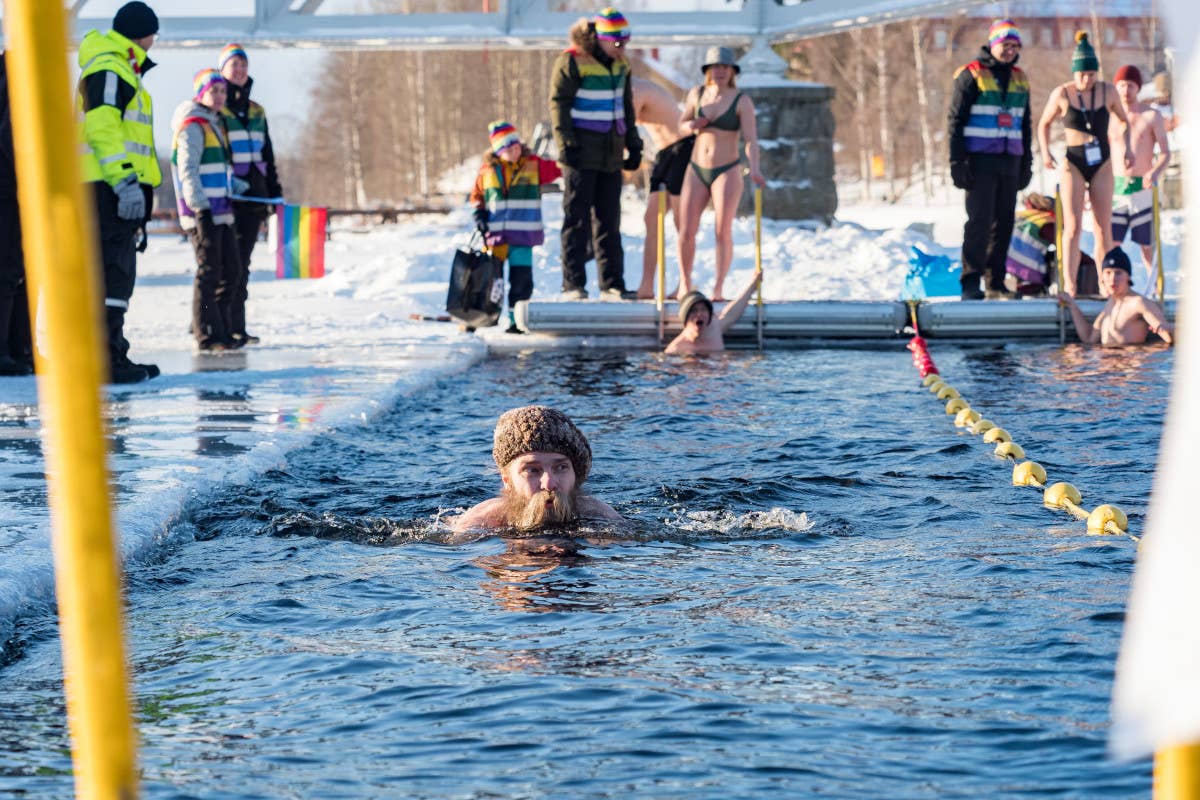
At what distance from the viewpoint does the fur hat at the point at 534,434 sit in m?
6.19

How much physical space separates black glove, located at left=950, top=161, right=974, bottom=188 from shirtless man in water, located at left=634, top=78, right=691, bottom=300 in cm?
205

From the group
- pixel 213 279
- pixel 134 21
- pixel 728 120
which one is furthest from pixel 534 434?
pixel 728 120

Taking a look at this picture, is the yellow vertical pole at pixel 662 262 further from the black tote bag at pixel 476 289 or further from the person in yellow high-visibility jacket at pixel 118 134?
the person in yellow high-visibility jacket at pixel 118 134

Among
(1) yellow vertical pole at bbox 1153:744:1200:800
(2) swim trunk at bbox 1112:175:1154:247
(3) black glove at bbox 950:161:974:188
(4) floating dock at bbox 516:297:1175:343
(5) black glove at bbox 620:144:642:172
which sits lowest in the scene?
(4) floating dock at bbox 516:297:1175:343

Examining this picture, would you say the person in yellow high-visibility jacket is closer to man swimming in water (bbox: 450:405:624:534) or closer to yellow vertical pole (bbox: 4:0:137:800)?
man swimming in water (bbox: 450:405:624:534)

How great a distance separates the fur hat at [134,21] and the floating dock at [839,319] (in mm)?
4601

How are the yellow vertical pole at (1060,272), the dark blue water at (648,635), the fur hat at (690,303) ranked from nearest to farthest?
the dark blue water at (648,635) → the fur hat at (690,303) → the yellow vertical pole at (1060,272)

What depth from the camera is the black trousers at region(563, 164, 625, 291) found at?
13.6m

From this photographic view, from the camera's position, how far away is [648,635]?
472 cm

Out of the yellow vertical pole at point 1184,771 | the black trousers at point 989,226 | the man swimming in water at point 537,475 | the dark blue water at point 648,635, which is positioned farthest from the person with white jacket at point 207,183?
the yellow vertical pole at point 1184,771

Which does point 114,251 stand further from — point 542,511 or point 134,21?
point 542,511

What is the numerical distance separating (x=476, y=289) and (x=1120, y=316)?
512 centimetres

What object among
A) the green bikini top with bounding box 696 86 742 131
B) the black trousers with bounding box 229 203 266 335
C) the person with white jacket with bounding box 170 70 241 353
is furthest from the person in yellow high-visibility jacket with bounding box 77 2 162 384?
the green bikini top with bounding box 696 86 742 131

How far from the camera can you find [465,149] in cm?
7112
